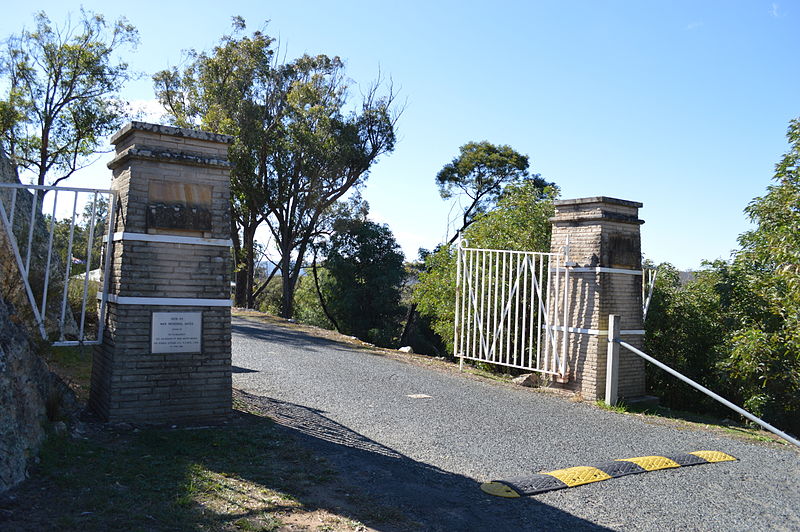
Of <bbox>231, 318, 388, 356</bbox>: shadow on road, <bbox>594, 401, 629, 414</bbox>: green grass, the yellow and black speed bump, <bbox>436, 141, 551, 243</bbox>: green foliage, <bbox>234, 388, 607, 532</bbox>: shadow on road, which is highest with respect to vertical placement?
<bbox>436, 141, 551, 243</bbox>: green foliage

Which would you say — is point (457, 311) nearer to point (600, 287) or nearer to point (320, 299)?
point (600, 287)

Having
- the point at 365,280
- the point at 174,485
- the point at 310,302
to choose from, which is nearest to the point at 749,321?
the point at 174,485

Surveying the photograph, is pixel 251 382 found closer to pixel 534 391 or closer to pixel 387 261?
pixel 534 391

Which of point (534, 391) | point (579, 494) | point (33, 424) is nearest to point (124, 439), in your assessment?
point (33, 424)

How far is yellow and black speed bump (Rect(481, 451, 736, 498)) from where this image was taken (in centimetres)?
500

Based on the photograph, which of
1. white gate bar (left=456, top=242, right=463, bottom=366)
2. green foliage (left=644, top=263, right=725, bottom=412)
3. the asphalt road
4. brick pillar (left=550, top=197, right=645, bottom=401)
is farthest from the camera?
white gate bar (left=456, top=242, right=463, bottom=366)

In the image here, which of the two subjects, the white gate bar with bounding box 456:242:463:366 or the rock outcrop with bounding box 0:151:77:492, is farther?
the white gate bar with bounding box 456:242:463:366

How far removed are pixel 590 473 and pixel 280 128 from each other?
22.3m

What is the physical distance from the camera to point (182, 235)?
6.39 m

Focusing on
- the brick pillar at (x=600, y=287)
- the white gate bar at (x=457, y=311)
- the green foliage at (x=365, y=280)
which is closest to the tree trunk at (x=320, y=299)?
the green foliage at (x=365, y=280)

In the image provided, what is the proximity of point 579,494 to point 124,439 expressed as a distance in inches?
160

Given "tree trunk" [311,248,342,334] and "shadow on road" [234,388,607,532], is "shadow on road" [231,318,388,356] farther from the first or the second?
"tree trunk" [311,248,342,334]

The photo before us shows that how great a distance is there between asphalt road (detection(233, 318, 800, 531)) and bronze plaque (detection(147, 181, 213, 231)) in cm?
242

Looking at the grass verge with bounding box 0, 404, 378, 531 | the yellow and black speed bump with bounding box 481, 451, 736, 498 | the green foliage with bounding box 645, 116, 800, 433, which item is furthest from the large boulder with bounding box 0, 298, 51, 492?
the green foliage with bounding box 645, 116, 800, 433
